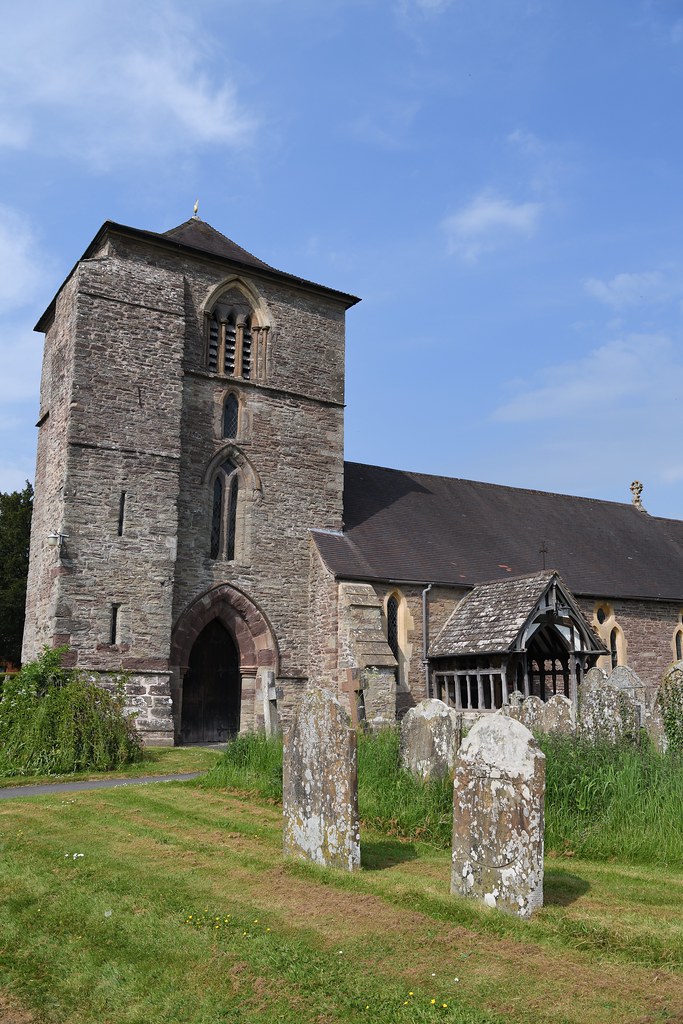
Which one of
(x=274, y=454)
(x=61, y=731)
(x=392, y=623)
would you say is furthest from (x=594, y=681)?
(x=274, y=454)

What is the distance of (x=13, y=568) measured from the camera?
33.7 meters

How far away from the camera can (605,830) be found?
26.7 feet

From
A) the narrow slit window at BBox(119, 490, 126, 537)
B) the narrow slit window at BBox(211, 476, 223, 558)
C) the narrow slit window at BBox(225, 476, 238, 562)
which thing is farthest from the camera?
the narrow slit window at BBox(225, 476, 238, 562)

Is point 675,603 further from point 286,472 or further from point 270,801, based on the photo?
point 270,801

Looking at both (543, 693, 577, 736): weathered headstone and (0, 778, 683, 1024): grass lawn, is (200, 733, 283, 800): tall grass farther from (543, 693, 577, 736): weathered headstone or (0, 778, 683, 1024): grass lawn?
(543, 693, 577, 736): weathered headstone

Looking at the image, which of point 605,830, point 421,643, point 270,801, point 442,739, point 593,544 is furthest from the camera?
point 593,544

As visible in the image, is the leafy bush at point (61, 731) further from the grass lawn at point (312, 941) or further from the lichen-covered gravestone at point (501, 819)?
the lichen-covered gravestone at point (501, 819)

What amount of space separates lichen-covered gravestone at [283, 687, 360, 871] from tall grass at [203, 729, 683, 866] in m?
1.41

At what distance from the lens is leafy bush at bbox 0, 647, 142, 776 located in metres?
12.9

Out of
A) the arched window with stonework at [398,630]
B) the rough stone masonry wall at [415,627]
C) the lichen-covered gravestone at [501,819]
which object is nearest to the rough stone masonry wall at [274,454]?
the arched window with stonework at [398,630]

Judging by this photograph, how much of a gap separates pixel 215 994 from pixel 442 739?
197 inches

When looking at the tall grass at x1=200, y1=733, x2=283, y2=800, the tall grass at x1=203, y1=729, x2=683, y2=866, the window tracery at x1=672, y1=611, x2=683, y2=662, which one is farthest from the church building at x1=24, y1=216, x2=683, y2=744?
the tall grass at x1=203, y1=729, x2=683, y2=866

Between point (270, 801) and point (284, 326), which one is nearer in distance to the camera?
point (270, 801)

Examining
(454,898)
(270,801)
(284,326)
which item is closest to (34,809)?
(270,801)
